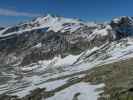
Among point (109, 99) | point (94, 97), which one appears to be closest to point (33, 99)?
point (94, 97)

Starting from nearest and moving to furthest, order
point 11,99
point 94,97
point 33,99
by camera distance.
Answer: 1. point 94,97
2. point 33,99
3. point 11,99

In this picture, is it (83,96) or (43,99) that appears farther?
(43,99)

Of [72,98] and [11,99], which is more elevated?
[11,99]

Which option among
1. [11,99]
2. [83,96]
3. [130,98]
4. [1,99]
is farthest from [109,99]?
[1,99]

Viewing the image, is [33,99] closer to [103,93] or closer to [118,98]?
[103,93]

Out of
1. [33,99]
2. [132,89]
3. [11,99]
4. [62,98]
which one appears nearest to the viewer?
[132,89]

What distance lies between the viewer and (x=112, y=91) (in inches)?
2275

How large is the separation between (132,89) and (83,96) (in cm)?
1272

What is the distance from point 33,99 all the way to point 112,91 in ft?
98.0

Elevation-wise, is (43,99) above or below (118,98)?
above

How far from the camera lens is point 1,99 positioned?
10925cm

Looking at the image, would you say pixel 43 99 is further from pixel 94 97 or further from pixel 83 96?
pixel 94 97

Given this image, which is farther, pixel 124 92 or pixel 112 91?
pixel 112 91

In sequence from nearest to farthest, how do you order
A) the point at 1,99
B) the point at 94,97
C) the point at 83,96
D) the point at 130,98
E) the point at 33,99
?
the point at 130,98, the point at 94,97, the point at 83,96, the point at 33,99, the point at 1,99
